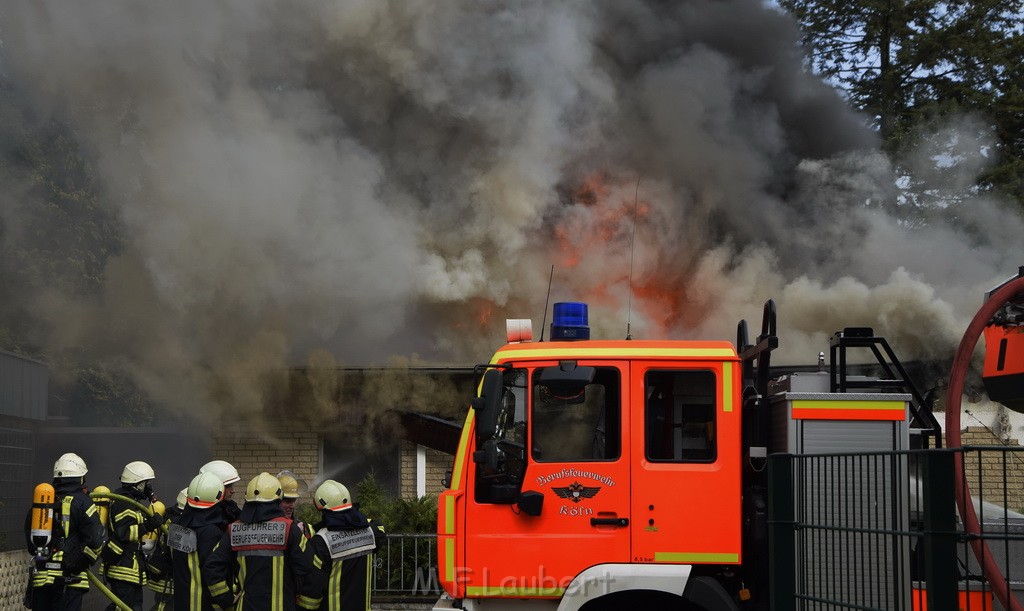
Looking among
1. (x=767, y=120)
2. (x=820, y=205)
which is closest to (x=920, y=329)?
(x=820, y=205)

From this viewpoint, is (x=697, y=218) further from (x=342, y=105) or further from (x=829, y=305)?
(x=342, y=105)

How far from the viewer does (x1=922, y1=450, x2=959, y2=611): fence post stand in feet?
13.2

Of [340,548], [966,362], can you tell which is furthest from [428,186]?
[966,362]

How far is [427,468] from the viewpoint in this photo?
15.1 metres

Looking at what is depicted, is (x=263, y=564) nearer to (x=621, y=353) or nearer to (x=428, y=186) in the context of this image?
(x=621, y=353)

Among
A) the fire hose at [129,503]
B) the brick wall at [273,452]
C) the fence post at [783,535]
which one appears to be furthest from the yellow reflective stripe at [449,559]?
the brick wall at [273,452]

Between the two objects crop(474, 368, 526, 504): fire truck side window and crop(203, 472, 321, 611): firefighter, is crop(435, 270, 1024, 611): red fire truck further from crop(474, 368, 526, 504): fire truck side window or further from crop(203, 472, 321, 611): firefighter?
crop(203, 472, 321, 611): firefighter

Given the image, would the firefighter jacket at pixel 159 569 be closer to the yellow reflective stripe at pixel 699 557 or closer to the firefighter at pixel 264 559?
the firefighter at pixel 264 559

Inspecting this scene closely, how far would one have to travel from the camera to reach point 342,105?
1587 cm

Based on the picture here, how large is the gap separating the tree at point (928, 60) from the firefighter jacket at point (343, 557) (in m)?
15.5

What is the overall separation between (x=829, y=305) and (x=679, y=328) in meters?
2.02

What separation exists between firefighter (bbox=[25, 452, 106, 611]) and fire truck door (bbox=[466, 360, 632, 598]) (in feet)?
14.1

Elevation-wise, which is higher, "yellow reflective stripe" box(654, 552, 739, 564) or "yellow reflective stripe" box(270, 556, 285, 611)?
"yellow reflective stripe" box(654, 552, 739, 564)

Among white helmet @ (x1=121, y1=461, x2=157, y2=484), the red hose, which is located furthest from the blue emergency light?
white helmet @ (x1=121, y1=461, x2=157, y2=484)
